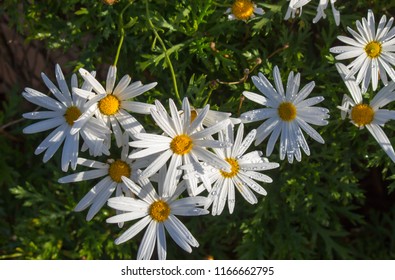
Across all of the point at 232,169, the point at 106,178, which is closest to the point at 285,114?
the point at 232,169

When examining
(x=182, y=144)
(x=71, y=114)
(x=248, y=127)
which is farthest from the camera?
(x=248, y=127)

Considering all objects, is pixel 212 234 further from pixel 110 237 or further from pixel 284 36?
pixel 284 36

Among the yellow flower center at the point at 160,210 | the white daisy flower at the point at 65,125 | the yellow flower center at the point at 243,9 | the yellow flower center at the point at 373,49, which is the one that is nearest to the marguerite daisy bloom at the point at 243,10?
the yellow flower center at the point at 243,9

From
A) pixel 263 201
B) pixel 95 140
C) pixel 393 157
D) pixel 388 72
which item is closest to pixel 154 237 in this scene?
pixel 95 140

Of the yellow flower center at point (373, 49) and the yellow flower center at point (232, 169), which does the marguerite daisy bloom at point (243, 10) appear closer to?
the yellow flower center at point (373, 49)

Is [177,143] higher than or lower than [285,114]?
lower

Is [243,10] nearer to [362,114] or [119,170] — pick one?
[362,114]
